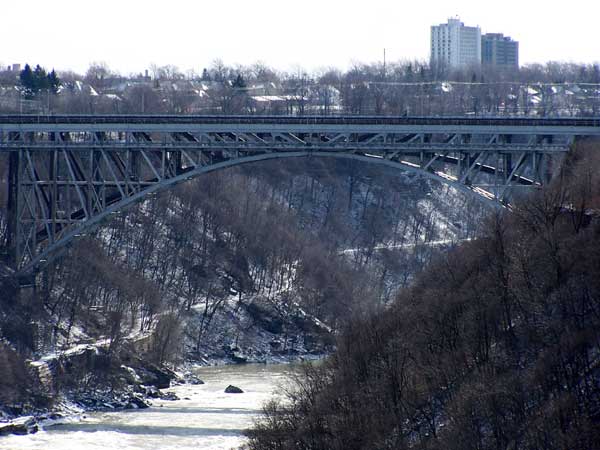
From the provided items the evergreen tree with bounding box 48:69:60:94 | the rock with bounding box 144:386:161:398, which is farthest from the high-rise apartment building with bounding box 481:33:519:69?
the rock with bounding box 144:386:161:398

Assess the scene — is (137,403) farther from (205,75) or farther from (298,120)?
(205,75)

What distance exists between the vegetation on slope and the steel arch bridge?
10.6 meters

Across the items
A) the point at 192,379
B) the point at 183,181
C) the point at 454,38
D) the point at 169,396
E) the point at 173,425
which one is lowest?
the point at 192,379

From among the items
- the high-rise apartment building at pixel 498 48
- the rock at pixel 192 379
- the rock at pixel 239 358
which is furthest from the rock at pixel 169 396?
the high-rise apartment building at pixel 498 48

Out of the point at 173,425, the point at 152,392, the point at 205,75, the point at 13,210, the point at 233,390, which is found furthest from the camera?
the point at 205,75

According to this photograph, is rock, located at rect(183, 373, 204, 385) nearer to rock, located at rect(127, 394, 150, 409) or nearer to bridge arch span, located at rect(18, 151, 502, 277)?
rock, located at rect(127, 394, 150, 409)

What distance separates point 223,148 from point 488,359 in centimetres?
2273

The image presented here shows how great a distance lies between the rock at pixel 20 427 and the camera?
46125 millimetres

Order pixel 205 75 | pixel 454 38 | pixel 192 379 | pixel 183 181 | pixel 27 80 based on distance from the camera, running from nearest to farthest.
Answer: pixel 183 181 < pixel 192 379 < pixel 27 80 < pixel 205 75 < pixel 454 38

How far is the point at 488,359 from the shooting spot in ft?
104

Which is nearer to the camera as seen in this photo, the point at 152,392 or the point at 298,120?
the point at 152,392

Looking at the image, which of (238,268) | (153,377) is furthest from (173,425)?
(238,268)

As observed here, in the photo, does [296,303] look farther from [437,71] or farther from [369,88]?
[437,71]

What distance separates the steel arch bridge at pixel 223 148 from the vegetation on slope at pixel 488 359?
1057 cm
